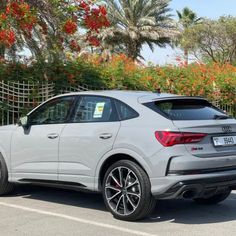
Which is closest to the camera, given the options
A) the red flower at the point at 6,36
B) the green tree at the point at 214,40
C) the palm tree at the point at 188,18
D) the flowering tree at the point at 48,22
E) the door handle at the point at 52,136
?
the door handle at the point at 52,136

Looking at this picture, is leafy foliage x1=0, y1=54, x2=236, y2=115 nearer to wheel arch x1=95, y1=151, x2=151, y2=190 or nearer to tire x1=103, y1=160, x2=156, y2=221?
wheel arch x1=95, y1=151, x2=151, y2=190

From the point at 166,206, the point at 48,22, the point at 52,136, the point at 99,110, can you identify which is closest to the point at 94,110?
the point at 99,110

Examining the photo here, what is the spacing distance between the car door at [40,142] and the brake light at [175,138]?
64.2 inches

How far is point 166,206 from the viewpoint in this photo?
7.37 meters

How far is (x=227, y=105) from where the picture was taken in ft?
56.3

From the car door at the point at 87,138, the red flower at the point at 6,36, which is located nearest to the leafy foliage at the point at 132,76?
the red flower at the point at 6,36

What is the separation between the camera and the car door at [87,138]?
6.62m

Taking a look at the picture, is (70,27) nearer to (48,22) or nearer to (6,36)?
(48,22)

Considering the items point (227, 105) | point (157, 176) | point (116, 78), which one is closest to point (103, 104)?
point (157, 176)

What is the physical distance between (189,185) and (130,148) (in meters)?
0.84

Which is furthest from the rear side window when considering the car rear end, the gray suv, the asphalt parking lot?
the asphalt parking lot

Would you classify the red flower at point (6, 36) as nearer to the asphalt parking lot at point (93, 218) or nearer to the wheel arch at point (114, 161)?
the asphalt parking lot at point (93, 218)

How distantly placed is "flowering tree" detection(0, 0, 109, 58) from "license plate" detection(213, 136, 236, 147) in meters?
5.58

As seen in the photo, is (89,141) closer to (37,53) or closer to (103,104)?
(103,104)
